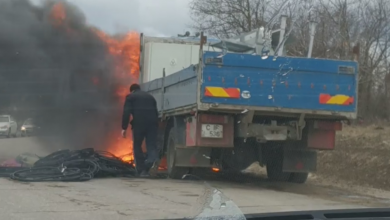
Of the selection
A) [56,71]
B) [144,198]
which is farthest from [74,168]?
[56,71]

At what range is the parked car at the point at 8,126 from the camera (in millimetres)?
17625

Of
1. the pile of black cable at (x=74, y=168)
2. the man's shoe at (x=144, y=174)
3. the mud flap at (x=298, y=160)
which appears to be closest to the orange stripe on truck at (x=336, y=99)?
the mud flap at (x=298, y=160)

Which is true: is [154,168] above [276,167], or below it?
below

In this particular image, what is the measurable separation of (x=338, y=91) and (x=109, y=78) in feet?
23.6

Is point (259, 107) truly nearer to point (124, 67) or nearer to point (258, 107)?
point (258, 107)

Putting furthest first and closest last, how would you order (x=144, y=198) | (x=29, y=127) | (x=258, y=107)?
1. (x=29, y=127)
2. (x=258, y=107)
3. (x=144, y=198)

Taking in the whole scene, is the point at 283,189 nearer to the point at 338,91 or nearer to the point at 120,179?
the point at 338,91

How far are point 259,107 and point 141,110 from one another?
2.95m

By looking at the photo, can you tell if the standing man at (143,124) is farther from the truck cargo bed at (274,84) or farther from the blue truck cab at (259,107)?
the truck cargo bed at (274,84)

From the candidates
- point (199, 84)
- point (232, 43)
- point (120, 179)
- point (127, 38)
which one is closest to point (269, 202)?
point (199, 84)

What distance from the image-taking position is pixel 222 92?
9.62m

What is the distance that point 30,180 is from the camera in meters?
10.1

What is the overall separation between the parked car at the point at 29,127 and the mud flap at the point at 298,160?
788cm

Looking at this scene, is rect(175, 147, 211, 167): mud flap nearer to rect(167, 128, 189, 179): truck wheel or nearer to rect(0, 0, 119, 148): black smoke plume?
rect(167, 128, 189, 179): truck wheel
